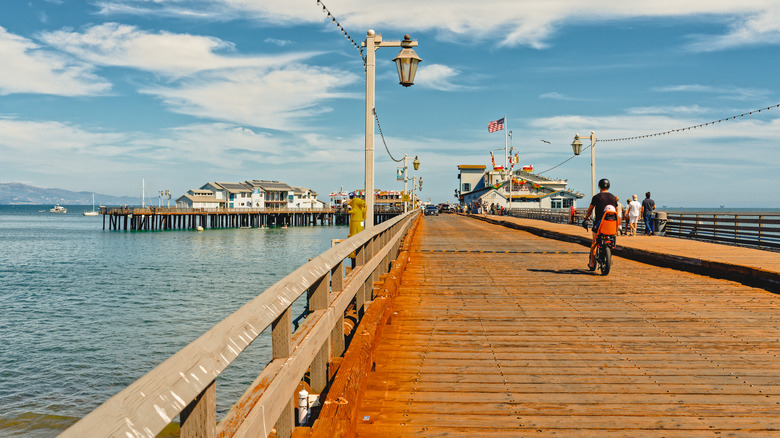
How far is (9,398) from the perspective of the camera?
13.9m

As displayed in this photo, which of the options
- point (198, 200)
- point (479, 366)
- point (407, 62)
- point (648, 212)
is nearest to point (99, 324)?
point (407, 62)

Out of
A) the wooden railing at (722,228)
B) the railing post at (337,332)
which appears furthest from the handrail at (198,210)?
the railing post at (337,332)

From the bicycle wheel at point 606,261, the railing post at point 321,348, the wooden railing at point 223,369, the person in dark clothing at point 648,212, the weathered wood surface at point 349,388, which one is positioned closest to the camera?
the wooden railing at point 223,369

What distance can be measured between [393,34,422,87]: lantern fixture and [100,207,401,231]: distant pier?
331 ft

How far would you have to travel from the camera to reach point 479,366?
5359 millimetres

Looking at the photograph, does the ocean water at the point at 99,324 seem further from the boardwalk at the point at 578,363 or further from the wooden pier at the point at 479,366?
the wooden pier at the point at 479,366

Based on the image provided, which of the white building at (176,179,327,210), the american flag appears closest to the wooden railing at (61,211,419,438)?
the american flag

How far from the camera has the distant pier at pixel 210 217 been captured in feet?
351

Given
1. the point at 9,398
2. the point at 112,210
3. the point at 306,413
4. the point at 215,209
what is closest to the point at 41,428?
the point at 9,398

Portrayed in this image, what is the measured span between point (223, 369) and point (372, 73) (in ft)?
31.8

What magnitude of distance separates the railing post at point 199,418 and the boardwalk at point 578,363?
7.02 feet

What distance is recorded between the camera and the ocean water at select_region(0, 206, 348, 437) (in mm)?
13836

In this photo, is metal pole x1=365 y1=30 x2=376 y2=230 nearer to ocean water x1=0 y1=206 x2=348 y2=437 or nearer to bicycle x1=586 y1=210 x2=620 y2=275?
bicycle x1=586 y1=210 x2=620 y2=275

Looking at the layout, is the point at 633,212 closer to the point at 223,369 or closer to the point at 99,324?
the point at 99,324
